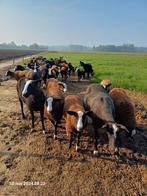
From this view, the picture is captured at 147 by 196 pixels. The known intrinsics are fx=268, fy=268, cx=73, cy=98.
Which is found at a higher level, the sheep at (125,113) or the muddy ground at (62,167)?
the sheep at (125,113)

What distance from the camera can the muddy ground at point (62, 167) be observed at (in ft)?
19.9

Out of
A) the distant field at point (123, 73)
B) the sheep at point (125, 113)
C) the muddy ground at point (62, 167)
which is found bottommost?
the distant field at point (123, 73)

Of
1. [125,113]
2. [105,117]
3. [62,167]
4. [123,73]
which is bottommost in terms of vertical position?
[123,73]

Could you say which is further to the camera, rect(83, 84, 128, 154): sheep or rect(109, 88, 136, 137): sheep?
rect(109, 88, 136, 137): sheep

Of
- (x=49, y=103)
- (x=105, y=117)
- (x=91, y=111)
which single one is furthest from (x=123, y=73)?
(x=105, y=117)

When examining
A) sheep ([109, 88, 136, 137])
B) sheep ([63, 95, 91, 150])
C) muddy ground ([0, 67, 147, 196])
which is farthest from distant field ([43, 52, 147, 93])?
muddy ground ([0, 67, 147, 196])

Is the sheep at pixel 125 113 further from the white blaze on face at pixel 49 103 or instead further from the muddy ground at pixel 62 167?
the white blaze on face at pixel 49 103

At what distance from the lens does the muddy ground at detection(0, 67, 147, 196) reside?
239 inches

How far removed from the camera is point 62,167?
6969 mm

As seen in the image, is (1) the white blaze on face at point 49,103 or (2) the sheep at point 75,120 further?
(1) the white blaze on face at point 49,103

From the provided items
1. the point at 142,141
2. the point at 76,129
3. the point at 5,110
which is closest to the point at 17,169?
the point at 76,129
